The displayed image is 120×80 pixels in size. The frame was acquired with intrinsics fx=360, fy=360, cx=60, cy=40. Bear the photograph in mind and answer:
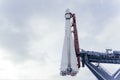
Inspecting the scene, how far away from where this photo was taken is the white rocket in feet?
236

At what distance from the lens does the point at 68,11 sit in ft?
259

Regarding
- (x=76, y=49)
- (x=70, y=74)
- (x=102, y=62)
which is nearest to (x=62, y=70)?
(x=70, y=74)

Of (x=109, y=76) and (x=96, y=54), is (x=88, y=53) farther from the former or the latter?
(x=109, y=76)

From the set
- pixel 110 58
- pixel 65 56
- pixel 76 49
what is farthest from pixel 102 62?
pixel 65 56

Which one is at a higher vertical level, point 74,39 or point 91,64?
point 74,39

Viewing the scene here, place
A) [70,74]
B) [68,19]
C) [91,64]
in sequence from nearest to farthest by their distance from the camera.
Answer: [70,74] → [68,19] → [91,64]

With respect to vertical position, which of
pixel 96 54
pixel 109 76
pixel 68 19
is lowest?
pixel 109 76

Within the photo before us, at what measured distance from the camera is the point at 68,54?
74375 millimetres

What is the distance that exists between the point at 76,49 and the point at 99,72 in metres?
8.90

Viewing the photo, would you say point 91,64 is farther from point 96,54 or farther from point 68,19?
point 68,19

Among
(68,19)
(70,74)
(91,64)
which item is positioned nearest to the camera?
(70,74)

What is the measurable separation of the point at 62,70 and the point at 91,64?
13.8 metres

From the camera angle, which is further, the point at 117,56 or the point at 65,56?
the point at 117,56

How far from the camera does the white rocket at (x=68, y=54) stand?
Answer: 236ft
